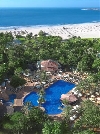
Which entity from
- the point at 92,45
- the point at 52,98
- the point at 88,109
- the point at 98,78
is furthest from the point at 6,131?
the point at 92,45

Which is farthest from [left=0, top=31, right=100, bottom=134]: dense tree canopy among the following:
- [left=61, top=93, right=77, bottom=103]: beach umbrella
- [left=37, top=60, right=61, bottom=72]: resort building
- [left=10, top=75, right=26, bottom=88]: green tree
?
[left=61, top=93, right=77, bottom=103]: beach umbrella

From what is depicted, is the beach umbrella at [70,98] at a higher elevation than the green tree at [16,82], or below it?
below

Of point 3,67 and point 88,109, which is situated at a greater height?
point 3,67

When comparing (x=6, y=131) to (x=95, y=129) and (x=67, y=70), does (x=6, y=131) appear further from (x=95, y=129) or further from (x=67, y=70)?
(x=67, y=70)

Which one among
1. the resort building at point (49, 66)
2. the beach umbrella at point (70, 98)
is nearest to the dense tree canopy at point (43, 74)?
the resort building at point (49, 66)

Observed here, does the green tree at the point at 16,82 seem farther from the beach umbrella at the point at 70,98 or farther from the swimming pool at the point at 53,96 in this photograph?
the beach umbrella at the point at 70,98

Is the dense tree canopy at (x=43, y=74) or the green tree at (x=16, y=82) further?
the green tree at (x=16, y=82)

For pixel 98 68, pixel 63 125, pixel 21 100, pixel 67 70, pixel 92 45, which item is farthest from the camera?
pixel 92 45

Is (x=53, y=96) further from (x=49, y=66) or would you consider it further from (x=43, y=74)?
(x=49, y=66)

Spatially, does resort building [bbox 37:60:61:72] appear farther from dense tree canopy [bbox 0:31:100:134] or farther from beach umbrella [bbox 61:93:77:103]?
beach umbrella [bbox 61:93:77:103]
